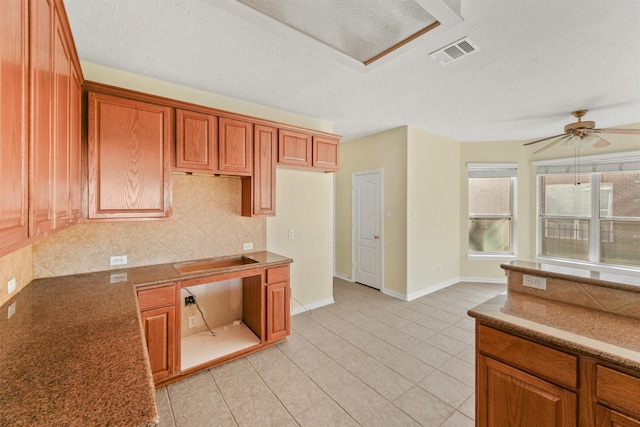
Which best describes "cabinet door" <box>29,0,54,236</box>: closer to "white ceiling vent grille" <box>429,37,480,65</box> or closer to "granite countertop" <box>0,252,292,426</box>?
"granite countertop" <box>0,252,292,426</box>

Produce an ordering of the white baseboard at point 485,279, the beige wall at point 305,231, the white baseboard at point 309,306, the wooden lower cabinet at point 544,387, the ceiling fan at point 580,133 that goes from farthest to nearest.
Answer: the white baseboard at point 485,279, the white baseboard at point 309,306, the beige wall at point 305,231, the ceiling fan at point 580,133, the wooden lower cabinet at point 544,387

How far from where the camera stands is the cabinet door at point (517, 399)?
124 centimetres

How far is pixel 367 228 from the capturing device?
4957mm

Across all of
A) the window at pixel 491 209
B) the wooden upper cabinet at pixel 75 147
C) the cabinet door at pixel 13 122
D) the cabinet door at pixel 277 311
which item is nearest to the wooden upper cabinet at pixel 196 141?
the wooden upper cabinet at pixel 75 147

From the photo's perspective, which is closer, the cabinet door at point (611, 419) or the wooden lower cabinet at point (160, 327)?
the cabinet door at point (611, 419)

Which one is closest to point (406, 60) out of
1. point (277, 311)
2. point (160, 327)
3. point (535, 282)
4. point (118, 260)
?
point (535, 282)

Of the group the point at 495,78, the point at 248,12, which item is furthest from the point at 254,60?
the point at 495,78

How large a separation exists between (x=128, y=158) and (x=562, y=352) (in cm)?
307

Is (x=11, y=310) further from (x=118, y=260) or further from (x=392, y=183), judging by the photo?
(x=392, y=183)

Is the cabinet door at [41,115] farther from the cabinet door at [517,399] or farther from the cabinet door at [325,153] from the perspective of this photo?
the cabinet door at [325,153]

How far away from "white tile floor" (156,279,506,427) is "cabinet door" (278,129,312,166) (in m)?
2.03

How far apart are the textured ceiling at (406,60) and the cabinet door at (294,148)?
1.26 feet

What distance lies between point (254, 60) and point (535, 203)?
5433 mm

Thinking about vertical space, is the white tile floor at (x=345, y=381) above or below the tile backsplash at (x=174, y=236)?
below
